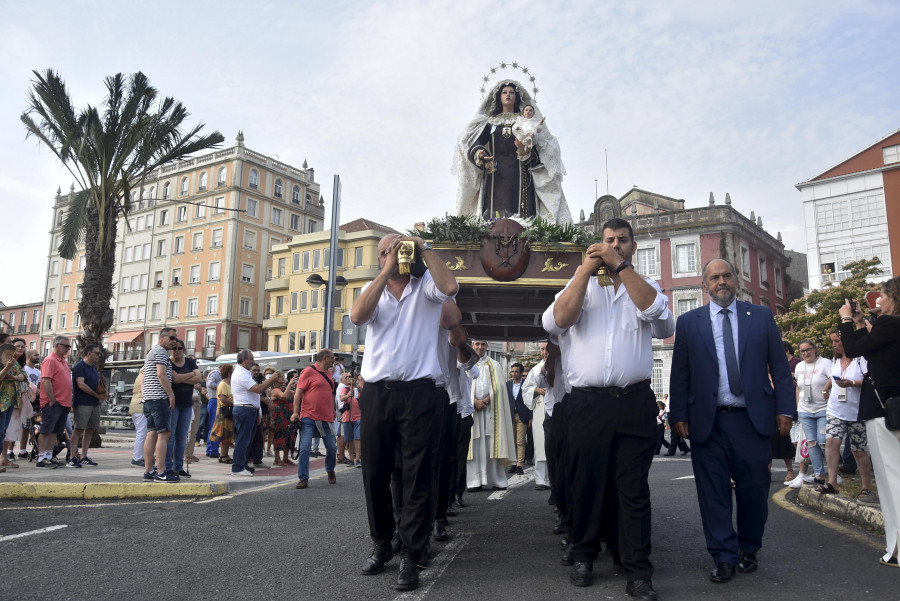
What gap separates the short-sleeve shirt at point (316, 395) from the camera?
962 centimetres

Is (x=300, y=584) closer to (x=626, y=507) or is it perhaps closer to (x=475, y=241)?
(x=626, y=507)

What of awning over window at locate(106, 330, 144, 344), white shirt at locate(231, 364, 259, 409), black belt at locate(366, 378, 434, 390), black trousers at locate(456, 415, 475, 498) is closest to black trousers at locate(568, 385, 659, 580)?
black belt at locate(366, 378, 434, 390)

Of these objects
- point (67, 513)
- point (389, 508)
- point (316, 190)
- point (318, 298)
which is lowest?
point (67, 513)

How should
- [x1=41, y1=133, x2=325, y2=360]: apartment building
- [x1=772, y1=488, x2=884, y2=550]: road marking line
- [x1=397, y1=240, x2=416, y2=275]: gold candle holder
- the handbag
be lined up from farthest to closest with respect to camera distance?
1. [x1=41, y1=133, x2=325, y2=360]: apartment building
2. [x1=772, y1=488, x2=884, y2=550]: road marking line
3. the handbag
4. [x1=397, y1=240, x2=416, y2=275]: gold candle holder

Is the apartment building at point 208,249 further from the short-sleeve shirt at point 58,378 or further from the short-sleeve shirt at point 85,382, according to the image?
the short-sleeve shirt at point 58,378

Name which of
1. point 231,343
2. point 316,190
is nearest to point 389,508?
point 231,343

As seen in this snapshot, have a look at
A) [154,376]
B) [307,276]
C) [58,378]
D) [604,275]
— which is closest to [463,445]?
[154,376]

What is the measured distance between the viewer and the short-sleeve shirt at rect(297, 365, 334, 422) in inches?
379

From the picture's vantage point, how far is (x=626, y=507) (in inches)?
160

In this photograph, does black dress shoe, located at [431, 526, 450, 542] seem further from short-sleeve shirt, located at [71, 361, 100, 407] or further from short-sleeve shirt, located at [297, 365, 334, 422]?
short-sleeve shirt, located at [71, 361, 100, 407]

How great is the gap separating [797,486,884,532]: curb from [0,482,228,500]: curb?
6.70 m

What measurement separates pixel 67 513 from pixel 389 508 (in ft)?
13.1

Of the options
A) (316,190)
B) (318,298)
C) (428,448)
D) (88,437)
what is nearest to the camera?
(428,448)

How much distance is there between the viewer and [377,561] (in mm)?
4352
